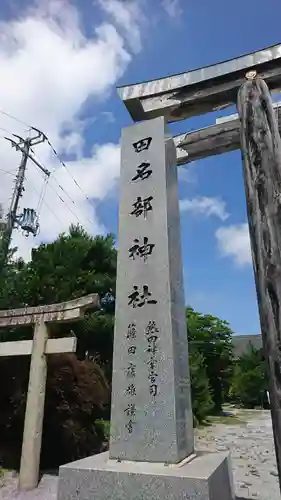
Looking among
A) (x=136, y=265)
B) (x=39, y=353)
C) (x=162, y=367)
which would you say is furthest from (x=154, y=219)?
(x=39, y=353)

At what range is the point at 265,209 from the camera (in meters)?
2.95

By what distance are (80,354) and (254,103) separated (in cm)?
886

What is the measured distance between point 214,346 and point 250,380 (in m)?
4.52

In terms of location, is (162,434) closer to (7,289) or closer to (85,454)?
(85,454)

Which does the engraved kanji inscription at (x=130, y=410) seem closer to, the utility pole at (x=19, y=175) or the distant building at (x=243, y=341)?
the utility pole at (x=19, y=175)

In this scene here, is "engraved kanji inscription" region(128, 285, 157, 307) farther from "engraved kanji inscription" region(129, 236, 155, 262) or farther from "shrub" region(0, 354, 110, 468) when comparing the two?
"shrub" region(0, 354, 110, 468)

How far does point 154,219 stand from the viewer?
3486 millimetres

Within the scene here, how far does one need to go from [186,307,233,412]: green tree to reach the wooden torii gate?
1519 centimetres

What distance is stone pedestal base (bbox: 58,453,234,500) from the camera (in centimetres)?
221

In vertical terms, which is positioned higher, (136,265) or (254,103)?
(254,103)

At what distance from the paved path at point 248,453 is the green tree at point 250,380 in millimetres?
7621

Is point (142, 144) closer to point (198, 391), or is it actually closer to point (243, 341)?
point (198, 391)

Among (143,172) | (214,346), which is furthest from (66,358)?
(214,346)

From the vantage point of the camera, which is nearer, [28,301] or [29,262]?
[28,301]
